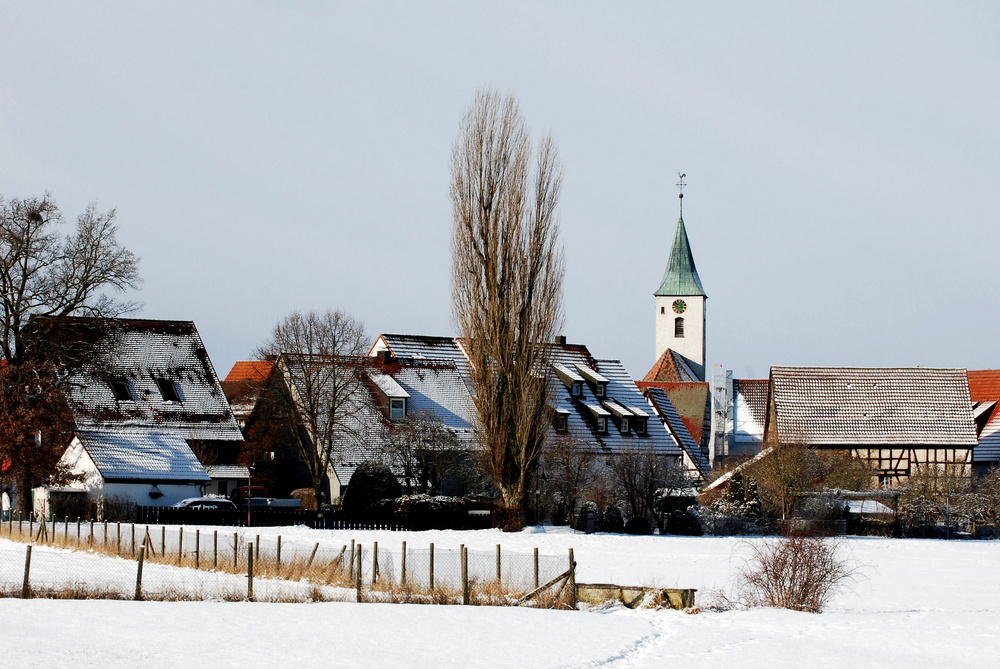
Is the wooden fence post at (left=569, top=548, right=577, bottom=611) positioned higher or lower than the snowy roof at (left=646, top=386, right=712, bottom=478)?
lower

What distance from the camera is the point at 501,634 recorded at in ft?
61.0

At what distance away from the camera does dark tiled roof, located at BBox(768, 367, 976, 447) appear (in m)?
57.1

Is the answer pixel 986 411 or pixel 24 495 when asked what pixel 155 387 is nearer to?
pixel 24 495

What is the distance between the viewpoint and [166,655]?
16094 millimetres

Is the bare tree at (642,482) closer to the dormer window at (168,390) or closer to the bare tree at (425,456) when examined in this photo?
the bare tree at (425,456)

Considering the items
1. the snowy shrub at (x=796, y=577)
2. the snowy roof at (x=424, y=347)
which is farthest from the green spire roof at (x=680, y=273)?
the snowy shrub at (x=796, y=577)

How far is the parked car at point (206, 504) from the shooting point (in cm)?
4269

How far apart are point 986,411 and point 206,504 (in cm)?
3827

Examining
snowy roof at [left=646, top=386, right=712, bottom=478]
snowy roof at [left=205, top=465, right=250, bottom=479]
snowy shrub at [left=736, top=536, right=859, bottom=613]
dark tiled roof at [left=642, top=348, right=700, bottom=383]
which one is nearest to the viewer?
snowy shrub at [left=736, top=536, right=859, bottom=613]

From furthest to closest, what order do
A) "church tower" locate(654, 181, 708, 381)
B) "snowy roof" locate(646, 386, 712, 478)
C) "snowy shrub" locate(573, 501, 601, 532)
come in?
"church tower" locate(654, 181, 708, 381) → "snowy roof" locate(646, 386, 712, 478) → "snowy shrub" locate(573, 501, 601, 532)

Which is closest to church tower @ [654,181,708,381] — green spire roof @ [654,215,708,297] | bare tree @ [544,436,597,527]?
green spire roof @ [654,215,708,297]

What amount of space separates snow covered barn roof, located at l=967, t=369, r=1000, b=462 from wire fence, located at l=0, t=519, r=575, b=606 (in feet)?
117

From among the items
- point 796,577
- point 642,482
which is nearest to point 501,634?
point 796,577

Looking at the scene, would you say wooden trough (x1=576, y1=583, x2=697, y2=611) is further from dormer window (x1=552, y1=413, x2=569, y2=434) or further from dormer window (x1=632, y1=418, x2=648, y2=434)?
dormer window (x1=632, y1=418, x2=648, y2=434)
